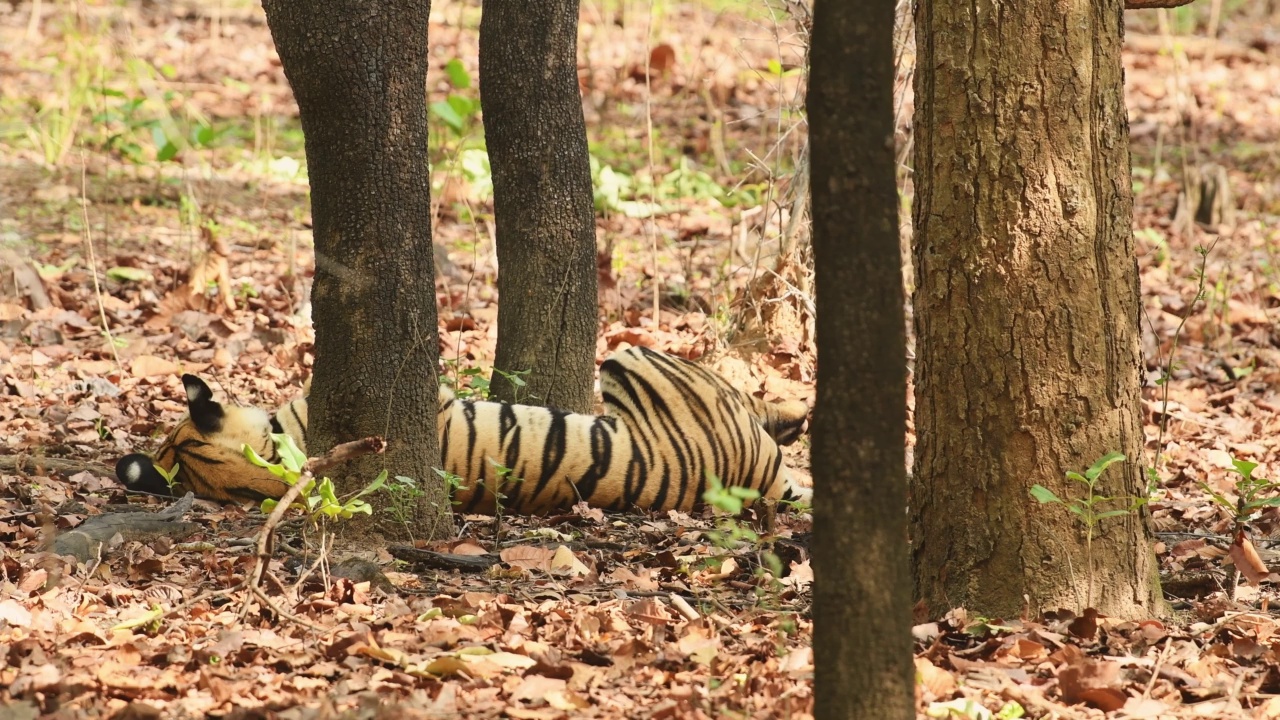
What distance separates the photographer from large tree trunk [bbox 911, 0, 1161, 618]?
3.51 m

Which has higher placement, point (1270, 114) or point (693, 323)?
point (1270, 114)

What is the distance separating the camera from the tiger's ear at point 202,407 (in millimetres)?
5250

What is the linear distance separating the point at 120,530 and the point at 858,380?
2916mm

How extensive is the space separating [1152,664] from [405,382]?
2.34 metres

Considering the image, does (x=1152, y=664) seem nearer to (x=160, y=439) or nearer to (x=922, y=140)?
(x=922, y=140)

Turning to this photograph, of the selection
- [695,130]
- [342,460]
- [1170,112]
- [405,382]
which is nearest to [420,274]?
[405,382]

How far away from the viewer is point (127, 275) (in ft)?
27.4

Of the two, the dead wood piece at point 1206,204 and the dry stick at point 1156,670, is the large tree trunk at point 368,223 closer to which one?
the dry stick at point 1156,670

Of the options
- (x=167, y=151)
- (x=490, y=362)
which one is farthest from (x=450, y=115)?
(x=490, y=362)

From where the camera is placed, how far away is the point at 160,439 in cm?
622

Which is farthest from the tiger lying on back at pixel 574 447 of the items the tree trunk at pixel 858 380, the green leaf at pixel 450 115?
the green leaf at pixel 450 115

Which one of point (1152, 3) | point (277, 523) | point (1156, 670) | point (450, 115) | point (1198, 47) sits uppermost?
point (1198, 47)

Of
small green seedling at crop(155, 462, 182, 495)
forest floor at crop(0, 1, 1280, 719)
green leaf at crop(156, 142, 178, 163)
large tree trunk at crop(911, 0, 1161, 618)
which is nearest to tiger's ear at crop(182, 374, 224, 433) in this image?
small green seedling at crop(155, 462, 182, 495)

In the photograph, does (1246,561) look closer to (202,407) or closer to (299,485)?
(299,485)
